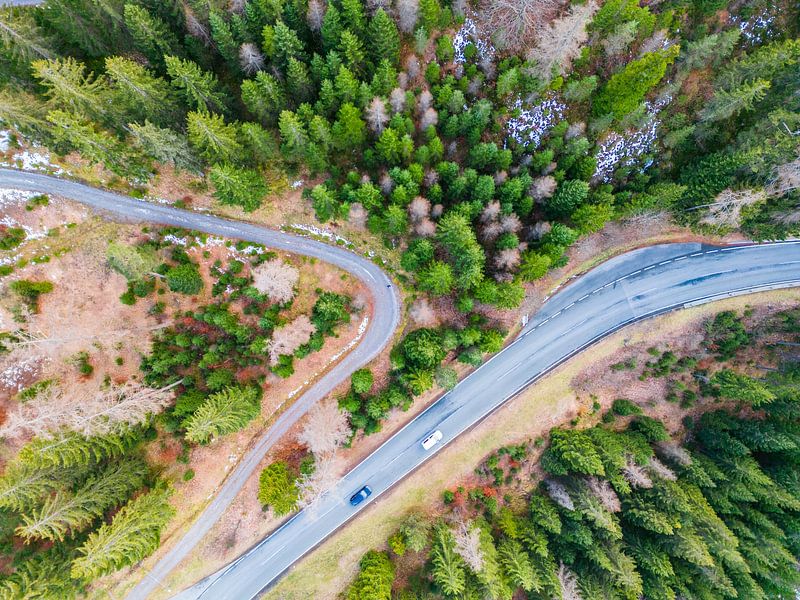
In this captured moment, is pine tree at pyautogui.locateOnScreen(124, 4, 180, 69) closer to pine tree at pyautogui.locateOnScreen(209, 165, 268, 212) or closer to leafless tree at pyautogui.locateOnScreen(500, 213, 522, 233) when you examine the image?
pine tree at pyautogui.locateOnScreen(209, 165, 268, 212)

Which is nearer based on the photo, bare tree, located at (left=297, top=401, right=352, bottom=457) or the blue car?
bare tree, located at (left=297, top=401, right=352, bottom=457)

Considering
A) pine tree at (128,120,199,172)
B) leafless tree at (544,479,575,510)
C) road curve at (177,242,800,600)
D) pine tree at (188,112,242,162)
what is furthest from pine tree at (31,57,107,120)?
leafless tree at (544,479,575,510)

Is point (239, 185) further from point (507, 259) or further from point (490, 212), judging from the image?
point (507, 259)

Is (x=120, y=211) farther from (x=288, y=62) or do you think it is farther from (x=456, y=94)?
(x=456, y=94)

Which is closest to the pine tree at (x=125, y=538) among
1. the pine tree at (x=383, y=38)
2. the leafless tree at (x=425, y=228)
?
the leafless tree at (x=425, y=228)

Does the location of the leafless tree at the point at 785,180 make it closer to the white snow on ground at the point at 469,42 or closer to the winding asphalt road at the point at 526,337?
the winding asphalt road at the point at 526,337

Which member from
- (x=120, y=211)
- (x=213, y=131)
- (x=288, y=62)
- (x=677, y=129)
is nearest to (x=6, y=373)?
(x=120, y=211)
